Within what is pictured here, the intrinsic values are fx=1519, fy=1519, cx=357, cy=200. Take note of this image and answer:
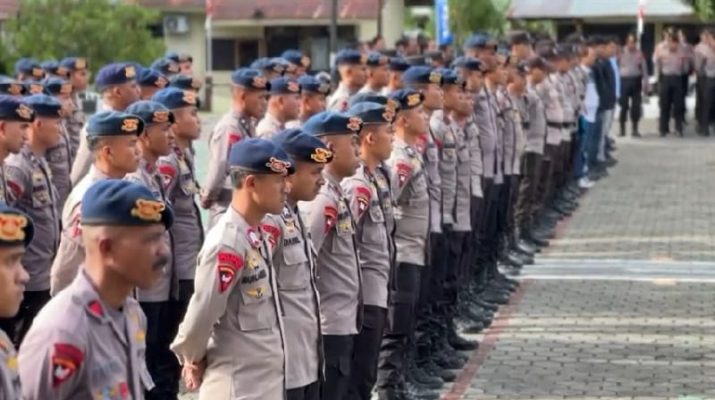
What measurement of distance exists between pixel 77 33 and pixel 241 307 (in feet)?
79.5

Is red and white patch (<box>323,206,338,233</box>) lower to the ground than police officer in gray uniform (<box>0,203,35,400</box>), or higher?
lower

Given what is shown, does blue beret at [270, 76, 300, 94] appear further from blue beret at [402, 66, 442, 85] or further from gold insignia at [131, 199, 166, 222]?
gold insignia at [131, 199, 166, 222]

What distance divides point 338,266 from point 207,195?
2.84 m

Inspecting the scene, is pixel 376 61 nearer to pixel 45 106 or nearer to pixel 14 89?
pixel 14 89

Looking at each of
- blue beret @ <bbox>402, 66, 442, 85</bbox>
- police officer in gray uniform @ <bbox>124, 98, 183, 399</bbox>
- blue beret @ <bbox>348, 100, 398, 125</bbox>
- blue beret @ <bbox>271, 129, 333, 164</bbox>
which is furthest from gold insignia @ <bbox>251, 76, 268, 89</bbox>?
blue beret @ <bbox>271, 129, 333, 164</bbox>

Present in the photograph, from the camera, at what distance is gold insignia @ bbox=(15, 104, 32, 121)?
8828mm

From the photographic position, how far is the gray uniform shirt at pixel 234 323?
19.8ft

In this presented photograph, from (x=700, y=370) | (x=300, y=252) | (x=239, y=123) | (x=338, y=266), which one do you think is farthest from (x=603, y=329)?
(x=300, y=252)

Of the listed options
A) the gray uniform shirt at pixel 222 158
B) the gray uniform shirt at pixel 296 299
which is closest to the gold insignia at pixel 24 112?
the gray uniform shirt at pixel 222 158

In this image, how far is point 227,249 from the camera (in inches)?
238

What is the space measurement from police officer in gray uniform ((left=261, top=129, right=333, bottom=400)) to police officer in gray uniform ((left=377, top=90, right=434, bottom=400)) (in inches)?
94.5

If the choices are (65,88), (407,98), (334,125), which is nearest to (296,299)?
(334,125)

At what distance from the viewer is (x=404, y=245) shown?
9.55 meters

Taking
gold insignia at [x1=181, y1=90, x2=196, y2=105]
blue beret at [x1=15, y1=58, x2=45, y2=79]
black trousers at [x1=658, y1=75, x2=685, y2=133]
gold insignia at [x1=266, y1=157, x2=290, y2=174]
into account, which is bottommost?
black trousers at [x1=658, y1=75, x2=685, y2=133]
